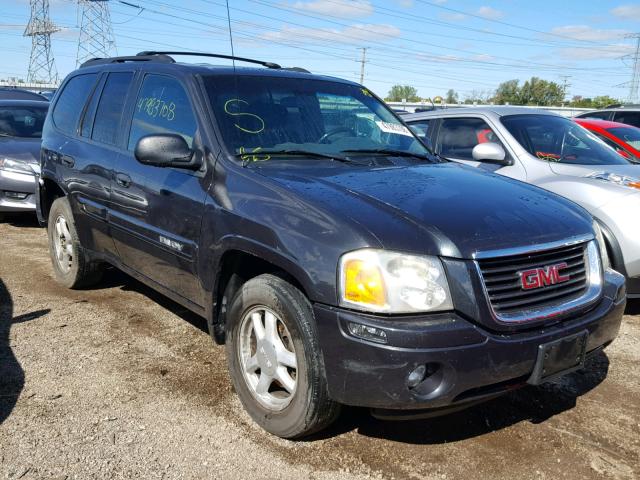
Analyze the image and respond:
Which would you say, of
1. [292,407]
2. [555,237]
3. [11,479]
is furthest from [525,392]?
[11,479]

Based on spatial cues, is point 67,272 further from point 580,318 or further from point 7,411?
point 580,318

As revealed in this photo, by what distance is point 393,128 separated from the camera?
416cm

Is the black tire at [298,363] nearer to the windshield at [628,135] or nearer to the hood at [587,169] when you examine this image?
the hood at [587,169]

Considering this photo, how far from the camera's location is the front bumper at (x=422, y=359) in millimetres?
2420

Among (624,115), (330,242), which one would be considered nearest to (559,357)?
(330,242)

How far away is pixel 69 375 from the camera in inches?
144

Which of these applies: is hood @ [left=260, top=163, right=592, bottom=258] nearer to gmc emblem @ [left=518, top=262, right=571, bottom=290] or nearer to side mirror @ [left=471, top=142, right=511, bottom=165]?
gmc emblem @ [left=518, top=262, right=571, bottom=290]

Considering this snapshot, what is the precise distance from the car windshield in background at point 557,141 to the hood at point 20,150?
609cm

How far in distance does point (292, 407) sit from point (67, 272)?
3294mm

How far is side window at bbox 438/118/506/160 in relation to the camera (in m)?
5.97

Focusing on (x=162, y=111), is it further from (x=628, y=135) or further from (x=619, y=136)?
(x=628, y=135)

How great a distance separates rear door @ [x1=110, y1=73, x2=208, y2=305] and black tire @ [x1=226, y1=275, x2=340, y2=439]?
59cm

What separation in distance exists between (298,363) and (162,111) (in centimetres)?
200

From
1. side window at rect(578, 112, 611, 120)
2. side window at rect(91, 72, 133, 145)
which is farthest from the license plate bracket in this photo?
side window at rect(578, 112, 611, 120)
